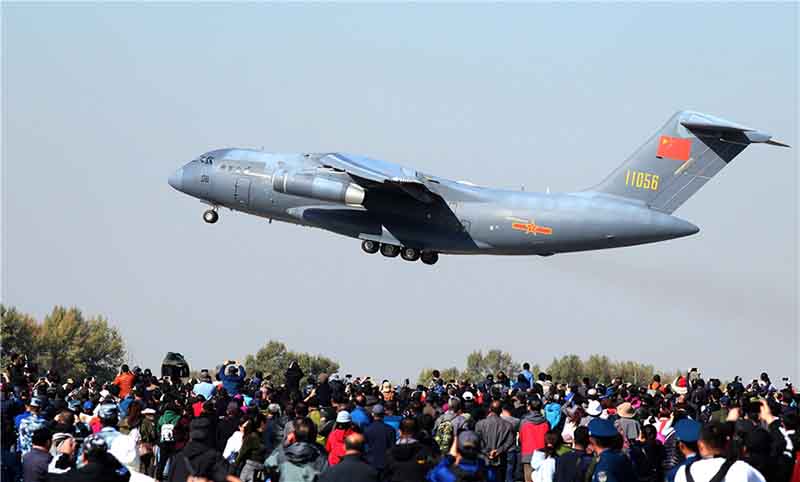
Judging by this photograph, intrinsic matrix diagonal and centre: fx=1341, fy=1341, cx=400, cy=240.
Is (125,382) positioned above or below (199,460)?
above

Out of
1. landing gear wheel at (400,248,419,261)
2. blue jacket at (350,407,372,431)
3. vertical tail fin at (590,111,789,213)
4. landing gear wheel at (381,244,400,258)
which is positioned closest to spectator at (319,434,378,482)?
blue jacket at (350,407,372,431)

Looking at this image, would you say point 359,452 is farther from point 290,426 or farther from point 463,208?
point 463,208

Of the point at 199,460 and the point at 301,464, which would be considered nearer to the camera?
the point at 199,460

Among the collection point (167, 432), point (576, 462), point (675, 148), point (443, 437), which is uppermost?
point (675, 148)

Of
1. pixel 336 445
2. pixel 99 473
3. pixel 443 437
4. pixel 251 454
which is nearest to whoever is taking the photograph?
pixel 99 473

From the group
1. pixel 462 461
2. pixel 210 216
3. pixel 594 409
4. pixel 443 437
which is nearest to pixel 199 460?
pixel 462 461

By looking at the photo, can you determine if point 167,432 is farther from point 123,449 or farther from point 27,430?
point 123,449

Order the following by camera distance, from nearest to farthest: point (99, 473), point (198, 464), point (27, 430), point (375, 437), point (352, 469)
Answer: point (99, 473)
point (352, 469)
point (198, 464)
point (27, 430)
point (375, 437)

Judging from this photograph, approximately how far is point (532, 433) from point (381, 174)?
17351 millimetres

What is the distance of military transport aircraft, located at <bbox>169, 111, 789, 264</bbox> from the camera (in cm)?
3284

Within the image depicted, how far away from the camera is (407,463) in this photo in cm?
1185

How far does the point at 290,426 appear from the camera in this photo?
591 inches

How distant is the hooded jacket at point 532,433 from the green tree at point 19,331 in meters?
47.4

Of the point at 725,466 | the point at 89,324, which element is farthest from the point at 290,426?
the point at 89,324
